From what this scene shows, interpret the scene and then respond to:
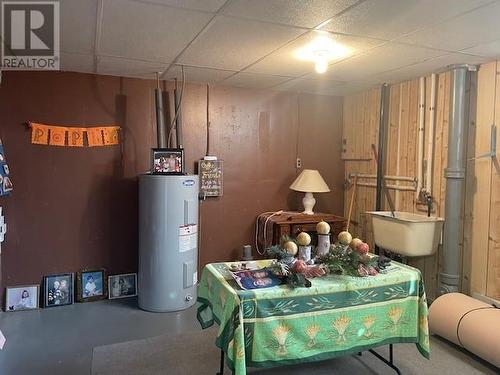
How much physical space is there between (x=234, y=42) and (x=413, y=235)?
7.27 ft

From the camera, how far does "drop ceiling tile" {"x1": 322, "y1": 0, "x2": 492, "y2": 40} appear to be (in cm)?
206

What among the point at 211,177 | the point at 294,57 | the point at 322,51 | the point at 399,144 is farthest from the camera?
the point at 211,177

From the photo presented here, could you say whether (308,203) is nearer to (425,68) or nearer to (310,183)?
(310,183)

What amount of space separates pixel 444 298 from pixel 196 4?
291cm

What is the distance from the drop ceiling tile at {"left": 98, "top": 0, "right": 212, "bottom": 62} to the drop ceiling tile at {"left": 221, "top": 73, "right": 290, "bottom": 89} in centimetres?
92

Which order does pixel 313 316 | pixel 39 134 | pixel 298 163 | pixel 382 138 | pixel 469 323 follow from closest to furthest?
pixel 313 316
pixel 469 323
pixel 39 134
pixel 382 138
pixel 298 163

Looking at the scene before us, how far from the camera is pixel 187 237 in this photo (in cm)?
367

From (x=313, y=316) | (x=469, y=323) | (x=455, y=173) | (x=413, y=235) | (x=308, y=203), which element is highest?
(x=455, y=173)

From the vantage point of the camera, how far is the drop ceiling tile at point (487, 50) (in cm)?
270

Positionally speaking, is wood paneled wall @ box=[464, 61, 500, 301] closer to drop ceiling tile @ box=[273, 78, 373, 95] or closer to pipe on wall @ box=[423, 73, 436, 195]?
pipe on wall @ box=[423, 73, 436, 195]

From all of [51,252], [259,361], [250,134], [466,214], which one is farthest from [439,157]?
[51,252]

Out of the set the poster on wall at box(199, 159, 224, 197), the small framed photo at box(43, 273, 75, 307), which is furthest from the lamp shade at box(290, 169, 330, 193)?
the small framed photo at box(43, 273, 75, 307)

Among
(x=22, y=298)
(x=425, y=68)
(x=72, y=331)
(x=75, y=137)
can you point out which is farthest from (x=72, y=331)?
(x=425, y=68)

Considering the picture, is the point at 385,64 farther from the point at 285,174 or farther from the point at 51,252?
the point at 51,252
